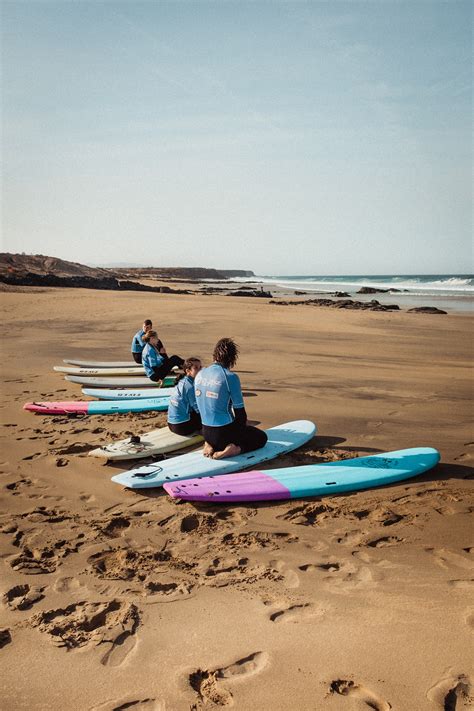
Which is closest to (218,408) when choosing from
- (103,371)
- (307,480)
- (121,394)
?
(307,480)

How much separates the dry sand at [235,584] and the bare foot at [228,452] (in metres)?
0.48

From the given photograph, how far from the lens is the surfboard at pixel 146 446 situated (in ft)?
18.0

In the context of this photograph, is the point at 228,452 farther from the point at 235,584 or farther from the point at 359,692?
the point at 359,692

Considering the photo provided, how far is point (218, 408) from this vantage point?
5.26m

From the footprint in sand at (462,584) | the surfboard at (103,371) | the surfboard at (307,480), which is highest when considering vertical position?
the surfboard at (103,371)

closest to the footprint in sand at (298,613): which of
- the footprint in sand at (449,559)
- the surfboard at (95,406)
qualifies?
the footprint in sand at (449,559)

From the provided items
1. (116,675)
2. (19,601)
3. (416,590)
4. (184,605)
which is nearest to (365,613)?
(416,590)

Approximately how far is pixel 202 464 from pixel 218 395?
2.43 feet

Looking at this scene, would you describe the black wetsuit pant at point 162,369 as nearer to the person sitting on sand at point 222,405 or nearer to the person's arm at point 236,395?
the person sitting on sand at point 222,405

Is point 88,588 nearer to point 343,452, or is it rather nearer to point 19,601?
point 19,601

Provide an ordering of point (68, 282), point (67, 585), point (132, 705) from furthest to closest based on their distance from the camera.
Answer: point (68, 282) < point (67, 585) < point (132, 705)

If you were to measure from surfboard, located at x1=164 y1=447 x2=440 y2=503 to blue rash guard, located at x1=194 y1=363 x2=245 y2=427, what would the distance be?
64cm

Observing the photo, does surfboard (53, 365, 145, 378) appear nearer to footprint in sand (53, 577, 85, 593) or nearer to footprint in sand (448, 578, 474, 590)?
footprint in sand (53, 577, 85, 593)

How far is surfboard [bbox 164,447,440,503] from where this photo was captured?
4.58 meters
